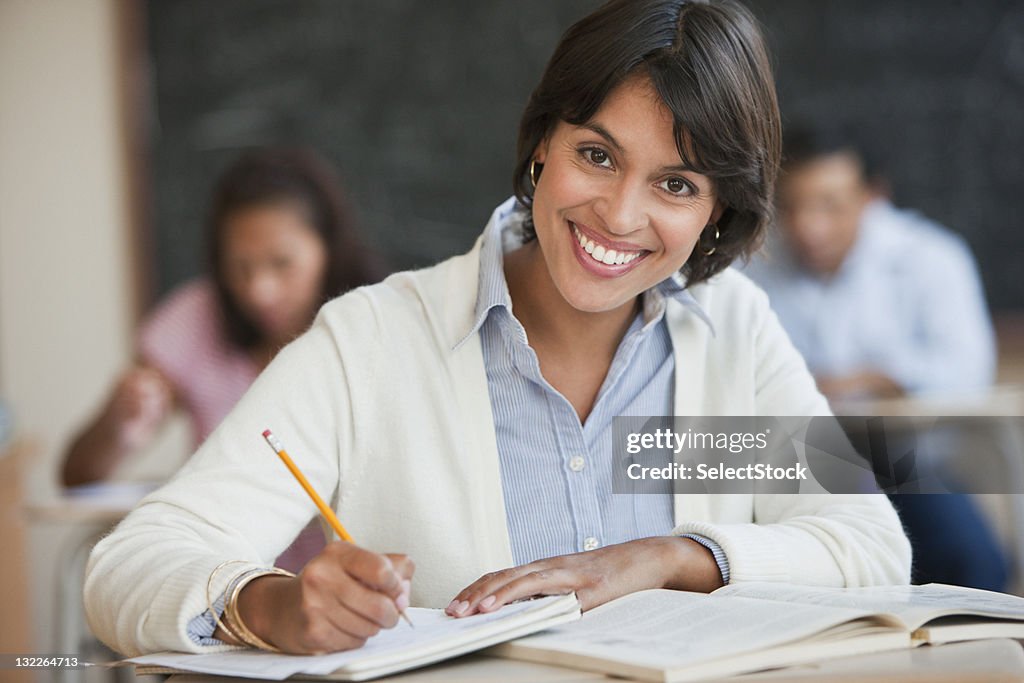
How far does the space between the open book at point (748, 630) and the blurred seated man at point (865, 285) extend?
9.10ft

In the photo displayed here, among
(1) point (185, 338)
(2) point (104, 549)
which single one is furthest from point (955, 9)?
(2) point (104, 549)

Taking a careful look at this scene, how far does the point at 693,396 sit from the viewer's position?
4.69 ft

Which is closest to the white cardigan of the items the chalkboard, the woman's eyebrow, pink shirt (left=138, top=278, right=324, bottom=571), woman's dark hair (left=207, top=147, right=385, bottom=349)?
the woman's eyebrow

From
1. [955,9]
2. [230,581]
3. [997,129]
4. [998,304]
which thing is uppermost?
[955,9]

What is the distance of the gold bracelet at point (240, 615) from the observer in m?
0.95

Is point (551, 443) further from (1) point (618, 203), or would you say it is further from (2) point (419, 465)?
(1) point (618, 203)

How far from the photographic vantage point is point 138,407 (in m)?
2.90

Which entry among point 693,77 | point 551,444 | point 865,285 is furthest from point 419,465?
point 865,285

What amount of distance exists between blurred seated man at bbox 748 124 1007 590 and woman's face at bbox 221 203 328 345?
1.55m

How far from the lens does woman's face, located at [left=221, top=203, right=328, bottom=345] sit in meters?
2.79

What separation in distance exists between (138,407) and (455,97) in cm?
168

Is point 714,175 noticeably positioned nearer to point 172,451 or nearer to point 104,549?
point 104,549

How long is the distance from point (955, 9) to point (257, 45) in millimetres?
2365

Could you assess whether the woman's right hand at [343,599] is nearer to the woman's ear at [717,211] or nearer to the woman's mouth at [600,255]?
the woman's mouth at [600,255]
